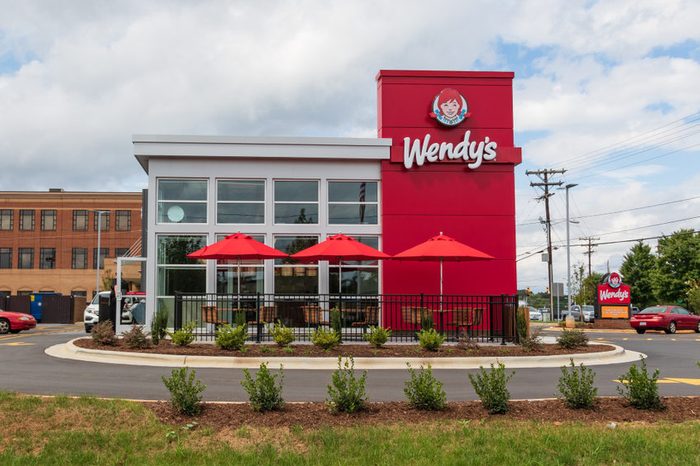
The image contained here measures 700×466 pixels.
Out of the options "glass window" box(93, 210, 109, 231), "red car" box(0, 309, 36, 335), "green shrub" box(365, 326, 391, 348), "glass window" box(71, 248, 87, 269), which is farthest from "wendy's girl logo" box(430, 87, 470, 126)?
"glass window" box(71, 248, 87, 269)

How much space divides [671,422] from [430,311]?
9146 mm

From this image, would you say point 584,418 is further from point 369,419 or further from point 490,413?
point 369,419

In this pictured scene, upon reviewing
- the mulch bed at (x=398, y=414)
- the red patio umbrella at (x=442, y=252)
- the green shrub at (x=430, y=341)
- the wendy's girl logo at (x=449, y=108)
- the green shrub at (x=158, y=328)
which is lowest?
the mulch bed at (x=398, y=414)

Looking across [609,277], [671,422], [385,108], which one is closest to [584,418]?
[671,422]

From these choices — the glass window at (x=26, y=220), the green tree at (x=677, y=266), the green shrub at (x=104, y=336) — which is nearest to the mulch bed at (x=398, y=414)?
the green shrub at (x=104, y=336)

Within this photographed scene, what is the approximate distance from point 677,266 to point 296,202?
1972 inches

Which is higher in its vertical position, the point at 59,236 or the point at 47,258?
the point at 59,236

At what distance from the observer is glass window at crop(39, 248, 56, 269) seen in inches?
2886

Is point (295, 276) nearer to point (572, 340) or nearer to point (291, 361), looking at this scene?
point (291, 361)

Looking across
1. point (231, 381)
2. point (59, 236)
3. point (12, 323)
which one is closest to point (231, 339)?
point (231, 381)

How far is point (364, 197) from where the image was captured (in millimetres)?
22609

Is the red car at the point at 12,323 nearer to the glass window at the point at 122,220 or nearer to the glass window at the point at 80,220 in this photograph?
the glass window at the point at 122,220

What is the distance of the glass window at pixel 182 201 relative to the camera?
2177 centimetres

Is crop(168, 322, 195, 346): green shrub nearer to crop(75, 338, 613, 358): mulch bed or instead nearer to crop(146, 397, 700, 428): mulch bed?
crop(75, 338, 613, 358): mulch bed
